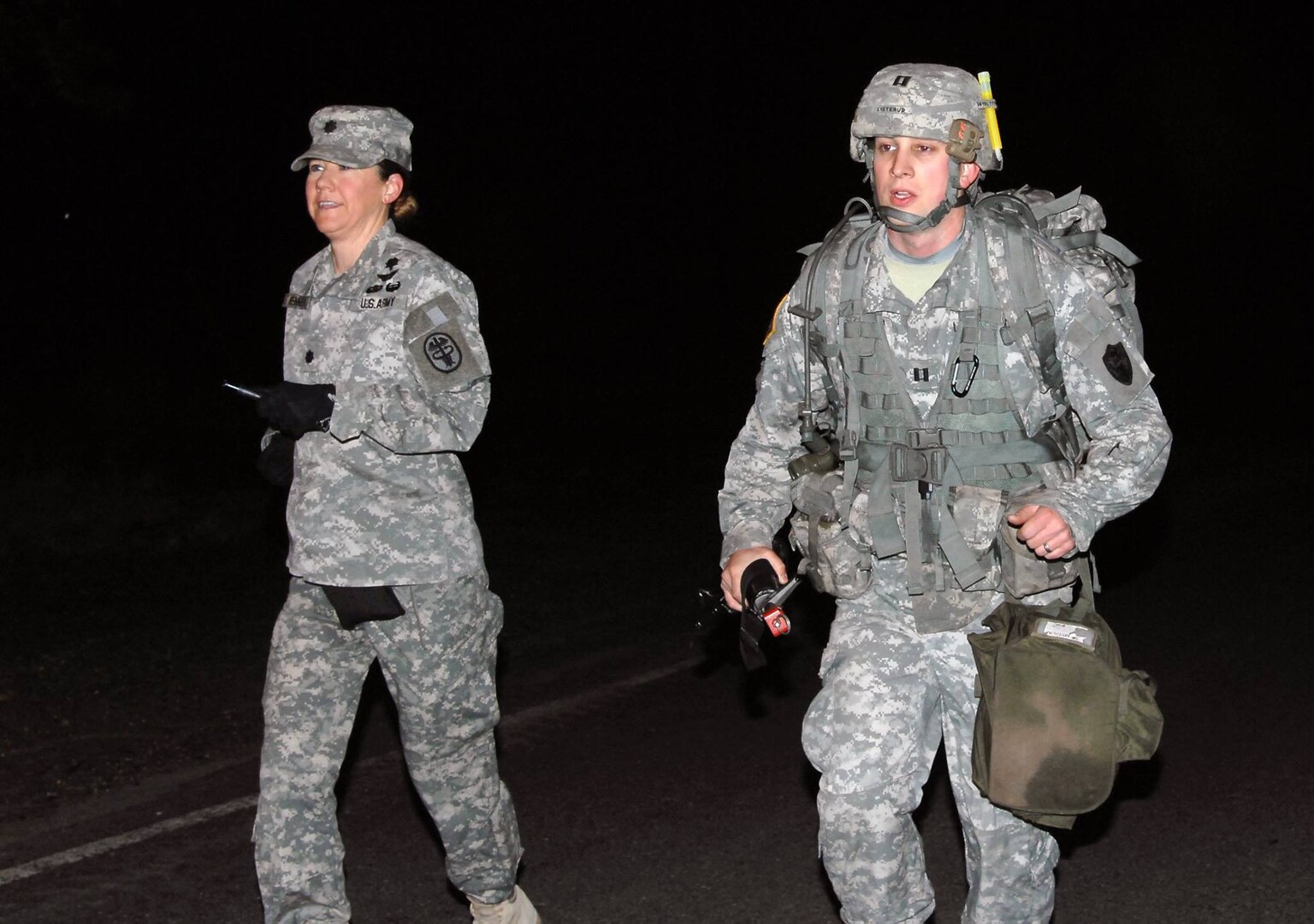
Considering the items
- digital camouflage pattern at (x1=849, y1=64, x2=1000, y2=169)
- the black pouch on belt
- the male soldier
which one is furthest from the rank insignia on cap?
the black pouch on belt

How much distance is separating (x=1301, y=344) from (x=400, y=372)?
72.9ft

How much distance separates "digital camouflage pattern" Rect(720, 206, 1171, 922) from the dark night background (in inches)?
126

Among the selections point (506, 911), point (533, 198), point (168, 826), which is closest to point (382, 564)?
point (506, 911)

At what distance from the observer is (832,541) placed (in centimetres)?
391

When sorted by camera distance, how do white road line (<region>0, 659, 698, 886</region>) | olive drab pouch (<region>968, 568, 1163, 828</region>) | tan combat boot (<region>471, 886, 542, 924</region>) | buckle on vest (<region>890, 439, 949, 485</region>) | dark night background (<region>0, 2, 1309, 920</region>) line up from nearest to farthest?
1. olive drab pouch (<region>968, 568, 1163, 828</region>)
2. buckle on vest (<region>890, 439, 949, 485</region>)
3. tan combat boot (<region>471, 886, 542, 924</region>)
4. white road line (<region>0, 659, 698, 886</region>)
5. dark night background (<region>0, 2, 1309, 920</region>)

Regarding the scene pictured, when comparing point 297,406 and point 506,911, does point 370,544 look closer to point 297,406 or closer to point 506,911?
point 297,406

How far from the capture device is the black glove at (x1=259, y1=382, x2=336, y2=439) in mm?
4078

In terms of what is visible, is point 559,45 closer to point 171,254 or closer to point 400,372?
point 171,254

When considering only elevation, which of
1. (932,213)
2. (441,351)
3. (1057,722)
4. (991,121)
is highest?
(991,121)

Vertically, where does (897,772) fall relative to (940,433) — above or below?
below

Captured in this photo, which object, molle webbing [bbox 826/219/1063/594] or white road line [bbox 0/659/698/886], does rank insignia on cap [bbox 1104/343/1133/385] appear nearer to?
molle webbing [bbox 826/219/1063/594]

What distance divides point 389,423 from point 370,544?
303 mm

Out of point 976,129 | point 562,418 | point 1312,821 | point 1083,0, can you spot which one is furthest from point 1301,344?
point 976,129

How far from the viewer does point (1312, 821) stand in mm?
5547
